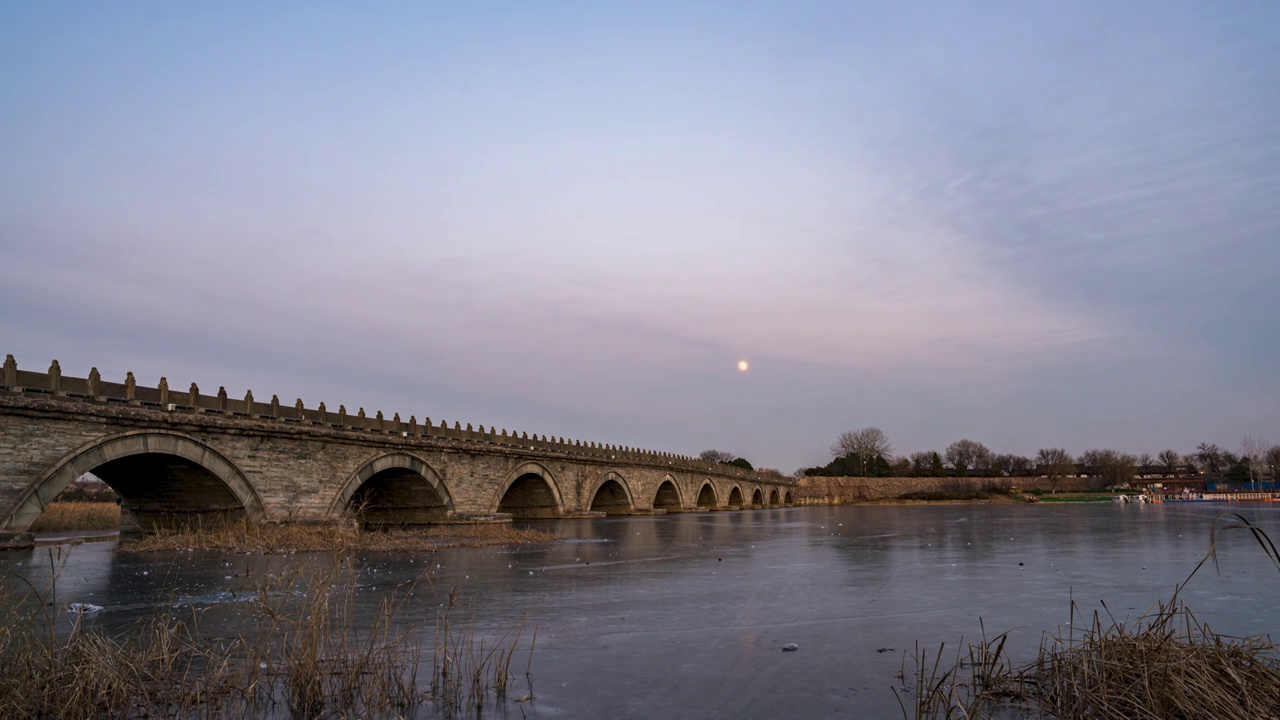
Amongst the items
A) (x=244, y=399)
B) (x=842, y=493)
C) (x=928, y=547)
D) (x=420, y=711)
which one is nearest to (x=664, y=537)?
(x=928, y=547)

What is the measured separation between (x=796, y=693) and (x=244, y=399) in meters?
26.5

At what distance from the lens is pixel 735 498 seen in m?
95.2

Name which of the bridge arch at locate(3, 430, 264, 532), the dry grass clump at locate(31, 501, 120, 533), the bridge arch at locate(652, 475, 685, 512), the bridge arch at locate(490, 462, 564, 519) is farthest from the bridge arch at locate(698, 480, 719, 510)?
the bridge arch at locate(3, 430, 264, 532)

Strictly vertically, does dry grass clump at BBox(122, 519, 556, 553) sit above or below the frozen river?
below

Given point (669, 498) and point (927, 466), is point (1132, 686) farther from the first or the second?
point (927, 466)

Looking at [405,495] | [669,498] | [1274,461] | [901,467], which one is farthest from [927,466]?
[405,495]

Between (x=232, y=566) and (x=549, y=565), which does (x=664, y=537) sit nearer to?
(x=549, y=565)

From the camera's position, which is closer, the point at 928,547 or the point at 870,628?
the point at 870,628

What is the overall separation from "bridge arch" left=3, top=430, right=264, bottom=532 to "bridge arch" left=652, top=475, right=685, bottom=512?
46.5 metres

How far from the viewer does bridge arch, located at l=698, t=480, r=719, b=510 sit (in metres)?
85.6

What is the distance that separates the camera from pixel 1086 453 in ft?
583

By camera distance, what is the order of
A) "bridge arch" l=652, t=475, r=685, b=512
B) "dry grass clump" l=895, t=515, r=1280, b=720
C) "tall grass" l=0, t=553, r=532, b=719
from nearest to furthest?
"dry grass clump" l=895, t=515, r=1280, b=720 < "tall grass" l=0, t=553, r=532, b=719 < "bridge arch" l=652, t=475, r=685, b=512

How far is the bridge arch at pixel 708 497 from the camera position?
85.6 metres

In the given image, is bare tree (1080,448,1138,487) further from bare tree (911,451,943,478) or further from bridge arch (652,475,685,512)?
bridge arch (652,475,685,512)
